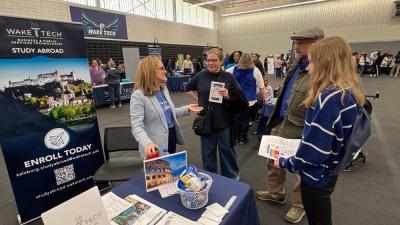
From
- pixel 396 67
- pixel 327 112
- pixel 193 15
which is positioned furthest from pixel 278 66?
pixel 327 112

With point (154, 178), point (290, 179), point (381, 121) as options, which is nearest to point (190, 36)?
point (381, 121)

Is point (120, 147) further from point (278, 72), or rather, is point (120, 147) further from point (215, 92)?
point (278, 72)

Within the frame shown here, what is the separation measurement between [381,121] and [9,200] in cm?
650

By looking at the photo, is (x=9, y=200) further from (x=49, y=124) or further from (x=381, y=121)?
(x=381, y=121)

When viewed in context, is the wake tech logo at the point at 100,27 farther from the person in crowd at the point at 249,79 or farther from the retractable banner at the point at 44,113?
the retractable banner at the point at 44,113

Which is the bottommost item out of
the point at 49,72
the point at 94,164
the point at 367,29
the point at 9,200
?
the point at 9,200

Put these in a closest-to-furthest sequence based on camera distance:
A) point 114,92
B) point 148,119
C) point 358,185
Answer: point 148,119
point 358,185
point 114,92

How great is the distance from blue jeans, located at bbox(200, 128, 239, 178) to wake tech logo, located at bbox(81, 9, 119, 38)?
29.7 feet

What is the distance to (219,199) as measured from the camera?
121cm

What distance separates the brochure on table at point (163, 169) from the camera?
4.18ft

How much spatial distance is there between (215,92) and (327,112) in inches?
A: 48.0

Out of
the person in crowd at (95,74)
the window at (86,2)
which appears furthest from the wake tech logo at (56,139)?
the window at (86,2)

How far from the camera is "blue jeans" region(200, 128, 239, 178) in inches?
94.4

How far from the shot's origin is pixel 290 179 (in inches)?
112
